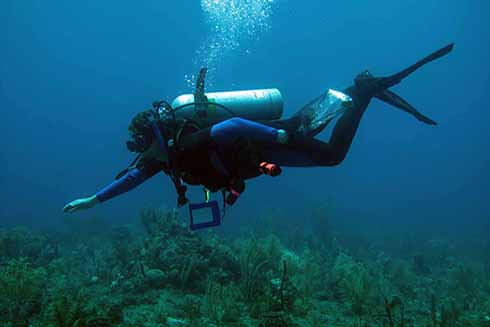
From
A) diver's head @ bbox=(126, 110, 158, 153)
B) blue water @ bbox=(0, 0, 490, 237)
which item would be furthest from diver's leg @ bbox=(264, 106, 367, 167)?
blue water @ bbox=(0, 0, 490, 237)

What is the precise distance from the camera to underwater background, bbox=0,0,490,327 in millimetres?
6672

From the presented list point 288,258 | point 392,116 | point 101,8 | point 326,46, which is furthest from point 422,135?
point 288,258

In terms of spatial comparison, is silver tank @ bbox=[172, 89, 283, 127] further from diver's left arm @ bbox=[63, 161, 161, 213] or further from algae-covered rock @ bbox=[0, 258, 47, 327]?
algae-covered rock @ bbox=[0, 258, 47, 327]

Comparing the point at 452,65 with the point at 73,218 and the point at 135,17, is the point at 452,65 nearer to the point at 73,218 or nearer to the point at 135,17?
the point at 135,17

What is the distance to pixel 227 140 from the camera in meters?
3.93

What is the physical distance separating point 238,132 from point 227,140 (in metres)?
0.17

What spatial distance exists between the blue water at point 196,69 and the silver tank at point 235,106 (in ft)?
184

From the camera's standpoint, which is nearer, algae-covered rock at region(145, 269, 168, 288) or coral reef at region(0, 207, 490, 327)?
coral reef at region(0, 207, 490, 327)

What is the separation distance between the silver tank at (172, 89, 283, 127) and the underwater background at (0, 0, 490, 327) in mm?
2774

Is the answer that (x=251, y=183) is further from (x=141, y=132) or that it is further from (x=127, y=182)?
(x=141, y=132)

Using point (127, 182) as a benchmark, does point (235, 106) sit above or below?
above

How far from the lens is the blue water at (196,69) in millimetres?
76750

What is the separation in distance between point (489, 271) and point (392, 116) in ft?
387

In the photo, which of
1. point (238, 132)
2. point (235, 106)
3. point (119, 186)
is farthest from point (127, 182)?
point (235, 106)
